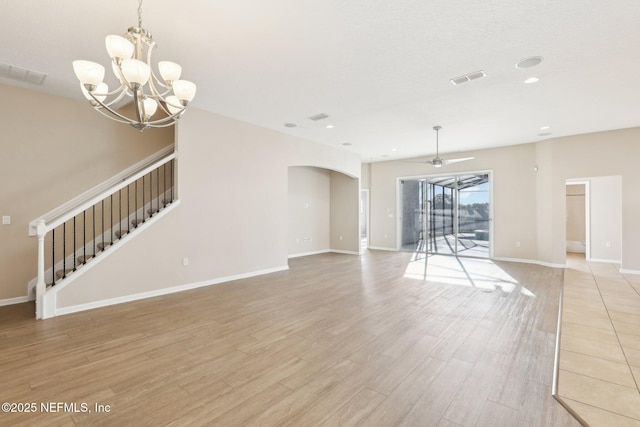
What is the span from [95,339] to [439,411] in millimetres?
3431

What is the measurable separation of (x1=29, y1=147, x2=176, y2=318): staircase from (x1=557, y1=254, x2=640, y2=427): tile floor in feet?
17.9

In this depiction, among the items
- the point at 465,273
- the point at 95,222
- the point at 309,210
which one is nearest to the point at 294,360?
the point at 95,222

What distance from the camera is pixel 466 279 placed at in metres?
5.76

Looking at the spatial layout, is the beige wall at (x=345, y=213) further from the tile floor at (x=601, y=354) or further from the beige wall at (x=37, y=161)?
the beige wall at (x=37, y=161)

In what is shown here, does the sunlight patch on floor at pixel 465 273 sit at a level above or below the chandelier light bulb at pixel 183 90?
below

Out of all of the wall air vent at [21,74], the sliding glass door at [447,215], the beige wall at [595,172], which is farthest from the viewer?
the sliding glass door at [447,215]

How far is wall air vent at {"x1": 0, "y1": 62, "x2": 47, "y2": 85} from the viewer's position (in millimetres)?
3641

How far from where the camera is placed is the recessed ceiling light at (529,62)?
3.35 metres

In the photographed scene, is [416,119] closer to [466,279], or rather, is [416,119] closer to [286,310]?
[466,279]

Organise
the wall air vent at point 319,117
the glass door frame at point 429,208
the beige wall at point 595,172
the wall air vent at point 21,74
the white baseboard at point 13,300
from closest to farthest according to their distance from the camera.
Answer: the wall air vent at point 21,74 → the white baseboard at point 13,300 → the wall air vent at point 319,117 → the beige wall at point 595,172 → the glass door frame at point 429,208

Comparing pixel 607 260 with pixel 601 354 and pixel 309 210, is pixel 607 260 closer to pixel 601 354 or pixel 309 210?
pixel 601 354

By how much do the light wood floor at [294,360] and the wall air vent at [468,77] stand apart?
320 centimetres

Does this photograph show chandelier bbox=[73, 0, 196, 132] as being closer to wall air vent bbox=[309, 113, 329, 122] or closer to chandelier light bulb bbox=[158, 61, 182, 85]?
chandelier light bulb bbox=[158, 61, 182, 85]

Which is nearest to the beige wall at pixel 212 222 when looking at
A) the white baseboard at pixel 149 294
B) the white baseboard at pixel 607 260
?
the white baseboard at pixel 149 294
